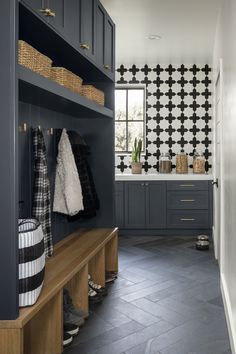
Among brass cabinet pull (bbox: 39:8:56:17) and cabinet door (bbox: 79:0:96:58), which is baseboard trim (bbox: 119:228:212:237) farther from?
brass cabinet pull (bbox: 39:8:56:17)

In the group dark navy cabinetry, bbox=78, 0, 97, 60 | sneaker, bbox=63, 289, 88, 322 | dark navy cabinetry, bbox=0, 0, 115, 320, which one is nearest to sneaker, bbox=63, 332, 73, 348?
sneaker, bbox=63, 289, 88, 322

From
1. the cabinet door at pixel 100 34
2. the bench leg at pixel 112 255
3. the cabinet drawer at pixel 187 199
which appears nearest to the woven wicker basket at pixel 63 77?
the cabinet door at pixel 100 34

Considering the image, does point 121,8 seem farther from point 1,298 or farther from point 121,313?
point 1,298

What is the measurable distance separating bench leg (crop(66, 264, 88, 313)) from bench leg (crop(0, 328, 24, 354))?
3.71 ft

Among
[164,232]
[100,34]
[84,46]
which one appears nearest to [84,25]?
[84,46]

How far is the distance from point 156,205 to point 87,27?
10.8 feet

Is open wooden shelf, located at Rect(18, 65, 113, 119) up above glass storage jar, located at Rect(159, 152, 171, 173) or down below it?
above

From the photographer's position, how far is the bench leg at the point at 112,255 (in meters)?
4.04

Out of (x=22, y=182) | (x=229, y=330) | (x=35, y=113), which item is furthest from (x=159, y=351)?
(x=35, y=113)

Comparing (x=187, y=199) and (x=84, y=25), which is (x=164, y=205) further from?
(x=84, y=25)

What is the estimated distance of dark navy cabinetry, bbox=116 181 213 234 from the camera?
19.3ft

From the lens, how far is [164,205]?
592 centimetres

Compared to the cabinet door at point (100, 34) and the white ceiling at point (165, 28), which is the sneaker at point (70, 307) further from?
the white ceiling at point (165, 28)

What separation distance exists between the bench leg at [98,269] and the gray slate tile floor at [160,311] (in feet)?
0.44
